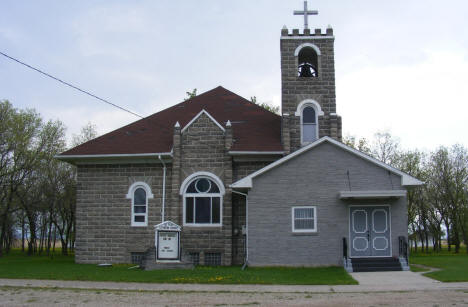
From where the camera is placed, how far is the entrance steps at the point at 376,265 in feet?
63.9

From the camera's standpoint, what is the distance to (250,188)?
21281mm

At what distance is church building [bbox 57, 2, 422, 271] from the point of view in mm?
20938

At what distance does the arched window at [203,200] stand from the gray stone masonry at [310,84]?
13.7 ft

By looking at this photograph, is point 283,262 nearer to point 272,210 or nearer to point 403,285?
point 272,210

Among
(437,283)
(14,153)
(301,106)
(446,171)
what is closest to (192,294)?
(437,283)

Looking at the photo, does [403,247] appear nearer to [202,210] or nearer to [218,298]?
[202,210]

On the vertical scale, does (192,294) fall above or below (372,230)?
below

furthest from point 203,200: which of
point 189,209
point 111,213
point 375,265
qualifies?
point 375,265

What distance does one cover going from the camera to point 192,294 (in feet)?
45.4

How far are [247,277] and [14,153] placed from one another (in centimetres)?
2236

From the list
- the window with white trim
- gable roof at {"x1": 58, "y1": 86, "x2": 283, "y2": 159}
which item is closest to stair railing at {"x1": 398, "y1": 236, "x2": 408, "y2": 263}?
gable roof at {"x1": 58, "y1": 86, "x2": 283, "y2": 159}

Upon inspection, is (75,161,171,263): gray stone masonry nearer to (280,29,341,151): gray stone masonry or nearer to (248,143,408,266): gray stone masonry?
(248,143,408,266): gray stone masonry

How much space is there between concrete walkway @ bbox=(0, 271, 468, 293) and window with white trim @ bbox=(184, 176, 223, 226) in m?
7.66

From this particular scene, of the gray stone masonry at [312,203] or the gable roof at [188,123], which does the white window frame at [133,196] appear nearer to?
the gable roof at [188,123]
